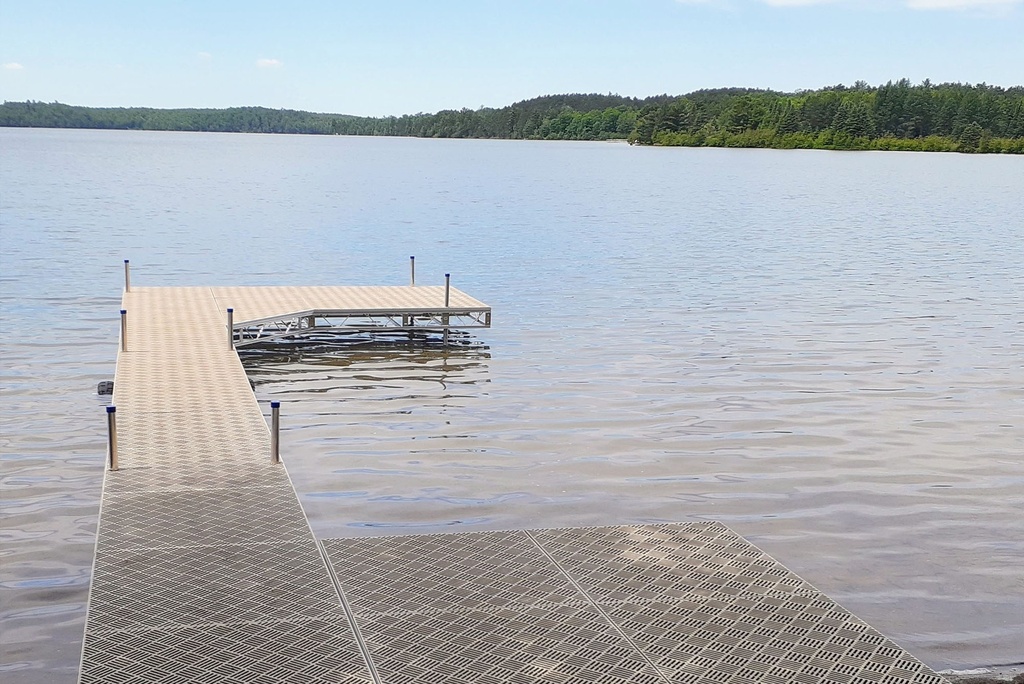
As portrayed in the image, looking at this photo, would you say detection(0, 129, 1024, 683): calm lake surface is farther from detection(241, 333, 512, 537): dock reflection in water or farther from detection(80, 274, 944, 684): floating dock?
detection(80, 274, 944, 684): floating dock

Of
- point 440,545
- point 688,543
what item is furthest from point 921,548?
point 440,545

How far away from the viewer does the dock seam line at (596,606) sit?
6082 millimetres

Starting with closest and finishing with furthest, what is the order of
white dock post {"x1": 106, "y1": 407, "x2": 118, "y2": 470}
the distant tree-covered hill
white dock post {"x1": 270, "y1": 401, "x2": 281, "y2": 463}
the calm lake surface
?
A: the calm lake surface < white dock post {"x1": 106, "y1": 407, "x2": 118, "y2": 470} < white dock post {"x1": 270, "y1": 401, "x2": 281, "y2": 463} < the distant tree-covered hill

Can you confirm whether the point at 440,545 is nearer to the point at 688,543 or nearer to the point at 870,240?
the point at 688,543

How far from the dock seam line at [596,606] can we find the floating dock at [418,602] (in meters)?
0.01

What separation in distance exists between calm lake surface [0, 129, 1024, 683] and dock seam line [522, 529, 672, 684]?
4.98 feet

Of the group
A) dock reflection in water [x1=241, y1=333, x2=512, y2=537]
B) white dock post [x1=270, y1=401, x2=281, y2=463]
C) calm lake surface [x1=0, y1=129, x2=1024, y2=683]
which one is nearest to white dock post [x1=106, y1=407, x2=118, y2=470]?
calm lake surface [x1=0, y1=129, x2=1024, y2=683]

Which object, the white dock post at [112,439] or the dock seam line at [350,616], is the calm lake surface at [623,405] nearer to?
the white dock post at [112,439]

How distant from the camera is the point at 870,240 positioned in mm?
38906

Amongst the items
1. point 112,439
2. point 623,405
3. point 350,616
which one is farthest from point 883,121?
point 350,616

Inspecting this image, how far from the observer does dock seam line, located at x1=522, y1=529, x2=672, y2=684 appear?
20.0 feet

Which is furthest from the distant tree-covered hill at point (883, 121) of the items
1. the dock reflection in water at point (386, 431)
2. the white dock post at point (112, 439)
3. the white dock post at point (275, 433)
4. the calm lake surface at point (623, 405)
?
the white dock post at point (112, 439)

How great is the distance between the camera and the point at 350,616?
260 inches

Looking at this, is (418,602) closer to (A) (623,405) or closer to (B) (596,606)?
(B) (596,606)
